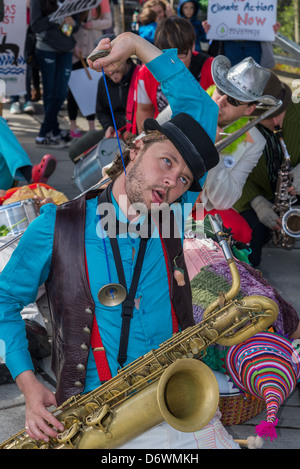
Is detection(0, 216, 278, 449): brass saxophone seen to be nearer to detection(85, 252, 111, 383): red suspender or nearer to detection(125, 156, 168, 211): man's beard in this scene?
detection(85, 252, 111, 383): red suspender

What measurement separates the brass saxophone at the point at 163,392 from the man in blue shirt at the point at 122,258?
8 centimetres

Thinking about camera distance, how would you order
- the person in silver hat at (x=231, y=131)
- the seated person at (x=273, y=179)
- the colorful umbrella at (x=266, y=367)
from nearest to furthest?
1. the colorful umbrella at (x=266, y=367)
2. the person in silver hat at (x=231, y=131)
3. the seated person at (x=273, y=179)

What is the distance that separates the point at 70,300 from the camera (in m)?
2.26

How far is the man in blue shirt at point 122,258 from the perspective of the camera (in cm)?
225

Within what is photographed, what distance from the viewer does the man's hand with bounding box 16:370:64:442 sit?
2.13 metres

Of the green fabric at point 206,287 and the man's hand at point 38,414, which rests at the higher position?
the man's hand at point 38,414

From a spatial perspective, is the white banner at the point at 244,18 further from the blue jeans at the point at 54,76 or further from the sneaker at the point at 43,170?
the sneaker at the point at 43,170

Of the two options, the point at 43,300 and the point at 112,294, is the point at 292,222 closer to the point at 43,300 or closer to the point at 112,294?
the point at 43,300

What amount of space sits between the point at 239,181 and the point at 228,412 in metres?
1.88

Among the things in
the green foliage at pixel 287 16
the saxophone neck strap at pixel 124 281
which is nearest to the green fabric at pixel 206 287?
the saxophone neck strap at pixel 124 281

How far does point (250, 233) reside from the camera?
188 inches

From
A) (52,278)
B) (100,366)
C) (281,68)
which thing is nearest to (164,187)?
(52,278)

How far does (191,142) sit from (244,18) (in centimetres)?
497

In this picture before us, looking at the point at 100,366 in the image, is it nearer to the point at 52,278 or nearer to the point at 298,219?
the point at 52,278
